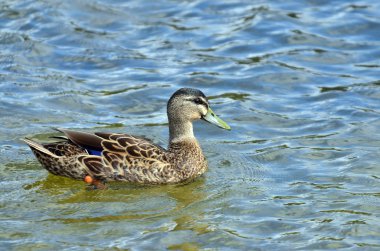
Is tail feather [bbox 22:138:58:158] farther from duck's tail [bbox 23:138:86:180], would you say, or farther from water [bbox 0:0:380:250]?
water [bbox 0:0:380:250]

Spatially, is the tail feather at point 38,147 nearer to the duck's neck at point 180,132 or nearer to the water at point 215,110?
the water at point 215,110

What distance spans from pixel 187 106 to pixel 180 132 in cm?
41

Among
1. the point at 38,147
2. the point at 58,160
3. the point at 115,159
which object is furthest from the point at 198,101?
the point at 38,147

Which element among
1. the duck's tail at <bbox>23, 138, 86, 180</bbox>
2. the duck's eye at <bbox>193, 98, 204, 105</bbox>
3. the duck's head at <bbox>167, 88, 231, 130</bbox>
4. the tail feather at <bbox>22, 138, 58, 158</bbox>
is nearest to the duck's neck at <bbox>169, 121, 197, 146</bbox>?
the duck's head at <bbox>167, 88, 231, 130</bbox>

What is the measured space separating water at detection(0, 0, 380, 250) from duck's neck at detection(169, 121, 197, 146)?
0.56m

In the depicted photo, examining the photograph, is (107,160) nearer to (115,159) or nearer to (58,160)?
(115,159)

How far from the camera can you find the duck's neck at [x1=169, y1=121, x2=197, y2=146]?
1316 centimetres

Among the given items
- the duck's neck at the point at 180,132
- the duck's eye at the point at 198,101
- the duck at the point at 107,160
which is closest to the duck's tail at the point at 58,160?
the duck at the point at 107,160

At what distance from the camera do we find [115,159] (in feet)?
40.8

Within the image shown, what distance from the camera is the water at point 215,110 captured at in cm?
1095

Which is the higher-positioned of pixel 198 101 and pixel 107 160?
pixel 198 101

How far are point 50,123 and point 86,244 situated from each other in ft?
14.7

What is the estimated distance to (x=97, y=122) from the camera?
14.7m

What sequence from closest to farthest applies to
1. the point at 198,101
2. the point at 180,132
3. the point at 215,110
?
1. the point at 198,101
2. the point at 180,132
3. the point at 215,110
